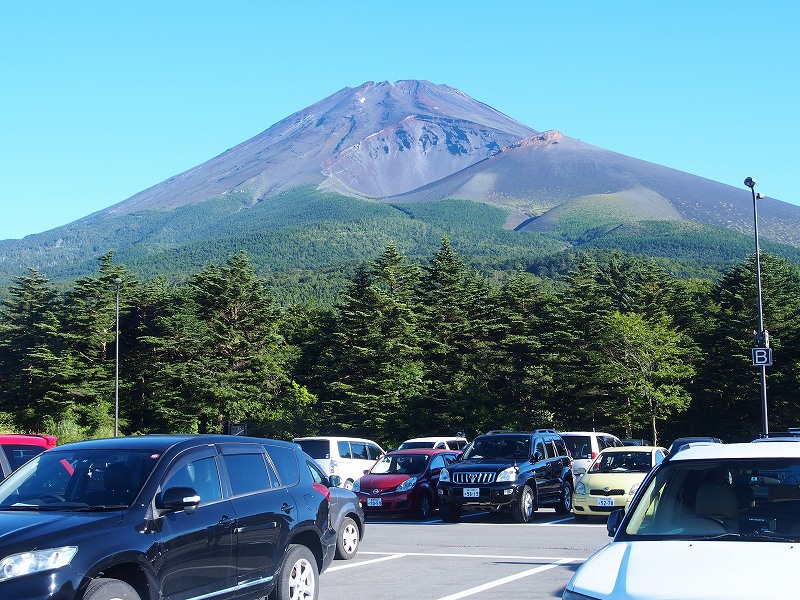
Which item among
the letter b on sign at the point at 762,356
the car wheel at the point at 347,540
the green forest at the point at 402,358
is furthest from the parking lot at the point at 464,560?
the green forest at the point at 402,358

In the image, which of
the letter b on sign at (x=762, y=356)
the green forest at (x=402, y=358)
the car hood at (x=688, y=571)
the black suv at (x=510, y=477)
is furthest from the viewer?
the green forest at (x=402, y=358)

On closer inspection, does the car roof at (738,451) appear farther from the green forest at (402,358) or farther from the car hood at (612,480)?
the green forest at (402,358)

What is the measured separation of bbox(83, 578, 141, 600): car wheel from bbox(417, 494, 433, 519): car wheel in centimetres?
1401

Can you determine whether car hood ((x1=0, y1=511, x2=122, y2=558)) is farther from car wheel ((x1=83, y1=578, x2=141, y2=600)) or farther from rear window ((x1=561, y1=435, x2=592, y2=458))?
rear window ((x1=561, y1=435, x2=592, y2=458))

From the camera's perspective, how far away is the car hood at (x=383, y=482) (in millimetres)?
20469

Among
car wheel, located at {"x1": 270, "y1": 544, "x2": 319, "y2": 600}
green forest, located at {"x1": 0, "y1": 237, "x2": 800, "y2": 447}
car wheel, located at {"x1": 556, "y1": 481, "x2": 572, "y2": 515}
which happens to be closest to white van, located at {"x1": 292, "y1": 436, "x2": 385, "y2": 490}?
car wheel, located at {"x1": 556, "y1": 481, "x2": 572, "y2": 515}

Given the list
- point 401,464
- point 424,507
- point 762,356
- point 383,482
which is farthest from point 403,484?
point 762,356

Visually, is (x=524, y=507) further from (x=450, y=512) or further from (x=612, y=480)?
(x=612, y=480)

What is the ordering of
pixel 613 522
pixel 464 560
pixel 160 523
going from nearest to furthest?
1. pixel 613 522
2. pixel 160 523
3. pixel 464 560

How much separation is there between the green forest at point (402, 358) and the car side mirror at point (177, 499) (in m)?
43.8

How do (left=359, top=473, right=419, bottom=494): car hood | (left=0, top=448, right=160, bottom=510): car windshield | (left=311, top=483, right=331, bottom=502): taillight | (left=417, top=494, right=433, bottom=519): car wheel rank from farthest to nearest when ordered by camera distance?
(left=417, top=494, right=433, bottom=519): car wheel, (left=359, top=473, right=419, bottom=494): car hood, (left=311, top=483, right=331, bottom=502): taillight, (left=0, top=448, right=160, bottom=510): car windshield

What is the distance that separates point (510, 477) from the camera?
19.2m

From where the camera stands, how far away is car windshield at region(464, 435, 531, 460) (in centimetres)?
2033

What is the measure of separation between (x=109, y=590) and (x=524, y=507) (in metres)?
13.4
